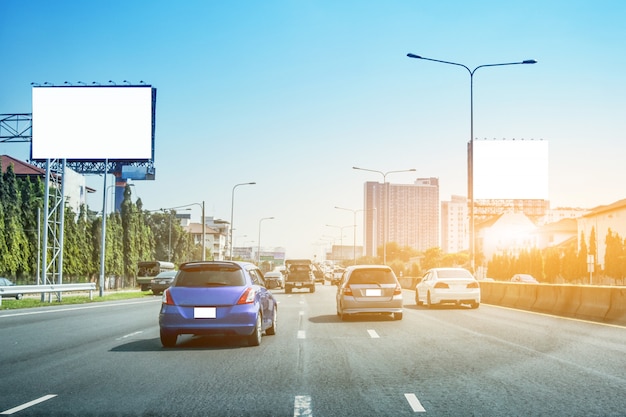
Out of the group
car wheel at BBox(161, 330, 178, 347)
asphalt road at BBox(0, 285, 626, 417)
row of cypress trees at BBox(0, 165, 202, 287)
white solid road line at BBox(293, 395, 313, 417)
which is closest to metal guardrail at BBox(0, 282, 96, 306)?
row of cypress trees at BBox(0, 165, 202, 287)

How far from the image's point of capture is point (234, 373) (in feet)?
32.6

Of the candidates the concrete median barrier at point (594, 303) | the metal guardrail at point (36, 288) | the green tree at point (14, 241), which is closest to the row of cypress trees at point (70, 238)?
the green tree at point (14, 241)

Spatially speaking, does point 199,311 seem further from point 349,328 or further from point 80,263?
point 80,263

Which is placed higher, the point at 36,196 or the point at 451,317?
the point at 36,196

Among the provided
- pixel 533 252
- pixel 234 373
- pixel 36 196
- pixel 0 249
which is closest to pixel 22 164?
pixel 36 196

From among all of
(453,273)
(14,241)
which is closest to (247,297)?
(453,273)

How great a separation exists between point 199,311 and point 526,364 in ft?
18.8

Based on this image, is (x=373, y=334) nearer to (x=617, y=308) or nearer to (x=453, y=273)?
(x=617, y=308)

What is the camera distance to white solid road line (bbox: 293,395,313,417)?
7070mm

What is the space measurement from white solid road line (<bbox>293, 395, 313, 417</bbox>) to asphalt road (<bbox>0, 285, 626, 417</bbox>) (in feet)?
0.07

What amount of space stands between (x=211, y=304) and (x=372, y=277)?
26.8 ft

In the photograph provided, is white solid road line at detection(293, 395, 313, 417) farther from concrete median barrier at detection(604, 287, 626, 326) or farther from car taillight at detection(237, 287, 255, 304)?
concrete median barrier at detection(604, 287, 626, 326)

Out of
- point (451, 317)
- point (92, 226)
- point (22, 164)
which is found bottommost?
point (451, 317)

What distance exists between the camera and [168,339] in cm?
1331
